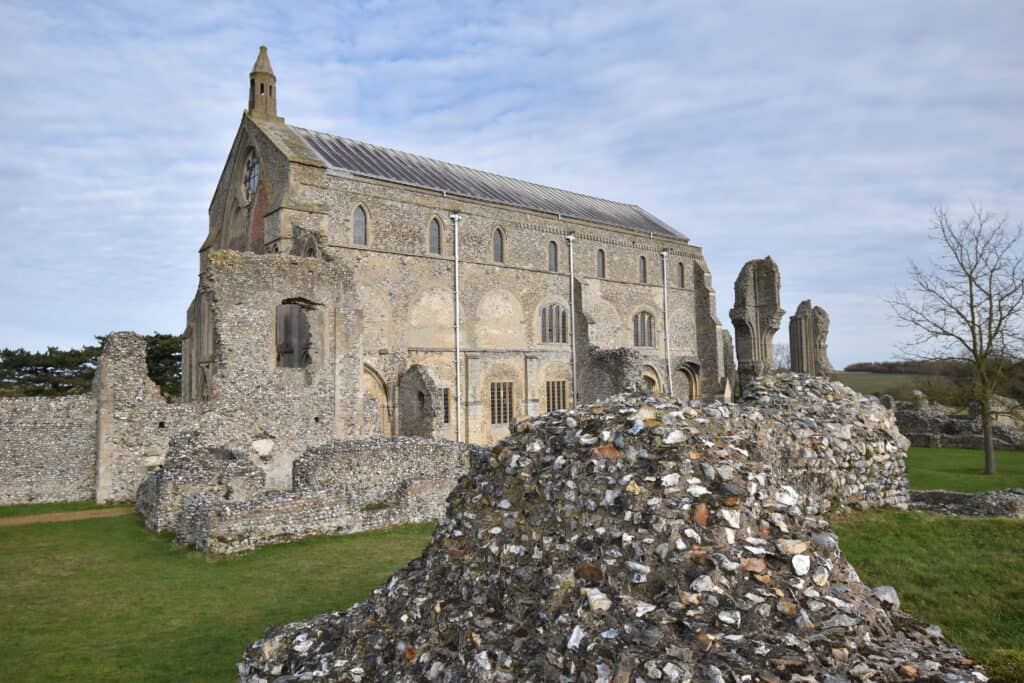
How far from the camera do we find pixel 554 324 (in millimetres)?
33469

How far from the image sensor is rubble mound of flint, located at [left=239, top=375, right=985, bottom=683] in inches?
155

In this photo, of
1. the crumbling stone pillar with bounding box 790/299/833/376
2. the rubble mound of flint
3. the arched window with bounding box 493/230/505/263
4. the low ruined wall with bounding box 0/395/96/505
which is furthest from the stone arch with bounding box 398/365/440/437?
the crumbling stone pillar with bounding box 790/299/833/376

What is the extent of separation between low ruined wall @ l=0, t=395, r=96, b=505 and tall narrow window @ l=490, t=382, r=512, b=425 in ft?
53.1

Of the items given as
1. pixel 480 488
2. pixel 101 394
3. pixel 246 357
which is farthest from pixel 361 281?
pixel 480 488

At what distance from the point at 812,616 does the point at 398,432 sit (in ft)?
74.1

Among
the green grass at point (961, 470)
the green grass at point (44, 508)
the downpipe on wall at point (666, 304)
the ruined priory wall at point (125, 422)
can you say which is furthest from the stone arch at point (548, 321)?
the green grass at point (44, 508)

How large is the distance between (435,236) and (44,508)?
57.3 feet

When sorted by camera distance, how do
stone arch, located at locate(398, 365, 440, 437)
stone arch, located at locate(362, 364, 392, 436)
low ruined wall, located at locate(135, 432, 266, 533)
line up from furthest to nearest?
1. stone arch, located at locate(362, 364, 392, 436)
2. stone arch, located at locate(398, 365, 440, 437)
3. low ruined wall, located at locate(135, 432, 266, 533)

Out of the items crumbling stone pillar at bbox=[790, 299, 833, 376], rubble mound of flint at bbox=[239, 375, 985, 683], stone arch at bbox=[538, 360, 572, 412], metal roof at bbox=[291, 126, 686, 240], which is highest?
metal roof at bbox=[291, 126, 686, 240]

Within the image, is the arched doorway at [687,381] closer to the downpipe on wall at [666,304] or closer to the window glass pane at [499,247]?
the downpipe on wall at [666,304]

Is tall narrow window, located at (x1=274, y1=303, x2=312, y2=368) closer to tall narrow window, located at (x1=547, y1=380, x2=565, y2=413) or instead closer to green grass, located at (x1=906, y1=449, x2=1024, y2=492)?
tall narrow window, located at (x1=547, y1=380, x2=565, y2=413)

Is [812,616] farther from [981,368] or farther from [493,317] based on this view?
[493,317]

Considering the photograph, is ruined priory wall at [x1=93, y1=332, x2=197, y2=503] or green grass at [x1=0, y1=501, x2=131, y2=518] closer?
green grass at [x1=0, y1=501, x2=131, y2=518]

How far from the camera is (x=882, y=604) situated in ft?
14.7
